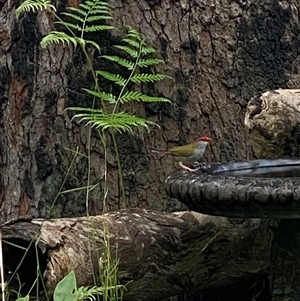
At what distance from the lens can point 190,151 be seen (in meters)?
3.50

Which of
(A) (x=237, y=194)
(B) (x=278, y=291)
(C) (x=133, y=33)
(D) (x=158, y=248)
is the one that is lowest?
(B) (x=278, y=291)

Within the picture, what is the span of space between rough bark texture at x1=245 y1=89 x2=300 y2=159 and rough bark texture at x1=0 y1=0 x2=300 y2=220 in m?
0.37

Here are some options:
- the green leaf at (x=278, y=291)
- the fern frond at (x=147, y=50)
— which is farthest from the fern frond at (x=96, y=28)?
the green leaf at (x=278, y=291)

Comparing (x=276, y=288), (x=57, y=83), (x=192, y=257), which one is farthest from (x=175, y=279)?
(x=57, y=83)

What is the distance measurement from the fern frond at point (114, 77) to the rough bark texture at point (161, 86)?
154 mm

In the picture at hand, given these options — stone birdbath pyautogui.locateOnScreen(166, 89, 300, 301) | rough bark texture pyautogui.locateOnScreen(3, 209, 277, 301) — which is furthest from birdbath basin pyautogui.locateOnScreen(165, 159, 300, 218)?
rough bark texture pyautogui.locateOnScreen(3, 209, 277, 301)

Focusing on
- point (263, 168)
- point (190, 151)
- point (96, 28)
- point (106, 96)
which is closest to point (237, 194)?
point (263, 168)

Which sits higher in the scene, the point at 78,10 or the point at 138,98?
the point at 78,10

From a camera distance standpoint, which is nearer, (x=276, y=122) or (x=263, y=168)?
(x=263, y=168)

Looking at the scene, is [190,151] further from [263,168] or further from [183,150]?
[263,168]

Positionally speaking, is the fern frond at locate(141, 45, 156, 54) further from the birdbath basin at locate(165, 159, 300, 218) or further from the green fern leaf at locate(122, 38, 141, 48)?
the birdbath basin at locate(165, 159, 300, 218)

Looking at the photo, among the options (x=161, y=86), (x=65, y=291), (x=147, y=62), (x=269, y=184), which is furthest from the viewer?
(x=161, y=86)

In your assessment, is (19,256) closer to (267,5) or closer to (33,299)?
(33,299)

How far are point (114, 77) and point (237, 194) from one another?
101 cm
